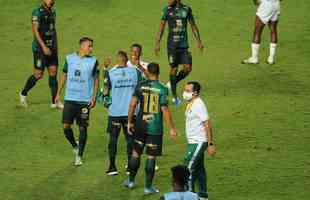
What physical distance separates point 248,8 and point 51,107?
11.0 m

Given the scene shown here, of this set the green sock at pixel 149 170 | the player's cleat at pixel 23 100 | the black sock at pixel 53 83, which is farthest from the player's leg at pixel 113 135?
the player's cleat at pixel 23 100

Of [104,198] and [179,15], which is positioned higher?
[179,15]

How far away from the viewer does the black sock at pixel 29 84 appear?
21125mm

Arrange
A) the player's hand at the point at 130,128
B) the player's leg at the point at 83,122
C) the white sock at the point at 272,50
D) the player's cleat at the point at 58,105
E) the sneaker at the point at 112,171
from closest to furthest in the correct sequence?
the player's hand at the point at 130,128 → the sneaker at the point at 112,171 → the player's leg at the point at 83,122 → the player's cleat at the point at 58,105 → the white sock at the point at 272,50

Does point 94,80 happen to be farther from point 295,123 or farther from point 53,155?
point 295,123

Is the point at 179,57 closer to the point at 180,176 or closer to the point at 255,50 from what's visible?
the point at 255,50

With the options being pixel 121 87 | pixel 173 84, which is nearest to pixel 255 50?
pixel 173 84

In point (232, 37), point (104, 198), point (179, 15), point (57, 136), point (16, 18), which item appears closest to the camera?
point (104, 198)

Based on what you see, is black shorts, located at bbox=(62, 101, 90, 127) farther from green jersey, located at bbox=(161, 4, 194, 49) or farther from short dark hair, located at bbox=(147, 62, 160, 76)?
green jersey, located at bbox=(161, 4, 194, 49)

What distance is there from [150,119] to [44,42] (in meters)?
5.62

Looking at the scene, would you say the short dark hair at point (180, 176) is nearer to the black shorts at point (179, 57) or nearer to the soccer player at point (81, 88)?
the soccer player at point (81, 88)

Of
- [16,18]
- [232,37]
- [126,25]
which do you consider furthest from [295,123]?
[16,18]

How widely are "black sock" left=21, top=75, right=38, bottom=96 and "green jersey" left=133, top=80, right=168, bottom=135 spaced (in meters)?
5.70

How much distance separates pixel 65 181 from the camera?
16859 millimetres
